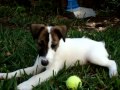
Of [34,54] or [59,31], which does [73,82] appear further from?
[34,54]

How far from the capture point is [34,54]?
7348 mm

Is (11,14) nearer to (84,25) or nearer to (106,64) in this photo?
(84,25)

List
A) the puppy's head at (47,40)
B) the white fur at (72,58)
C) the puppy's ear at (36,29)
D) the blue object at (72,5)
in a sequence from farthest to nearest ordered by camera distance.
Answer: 1. the blue object at (72,5)
2. the white fur at (72,58)
3. the puppy's ear at (36,29)
4. the puppy's head at (47,40)

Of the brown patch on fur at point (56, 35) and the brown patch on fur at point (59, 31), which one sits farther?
the brown patch on fur at point (59, 31)

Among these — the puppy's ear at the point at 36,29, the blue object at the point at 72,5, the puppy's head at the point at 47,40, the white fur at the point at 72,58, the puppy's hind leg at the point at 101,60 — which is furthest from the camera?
the blue object at the point at 72,5

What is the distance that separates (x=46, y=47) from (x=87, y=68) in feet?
3.64

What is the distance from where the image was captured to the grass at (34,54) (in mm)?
6155

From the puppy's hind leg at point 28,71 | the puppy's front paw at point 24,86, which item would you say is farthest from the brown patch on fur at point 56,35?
the puppy's front paw at point 24,86

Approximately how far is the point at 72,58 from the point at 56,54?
40 cm

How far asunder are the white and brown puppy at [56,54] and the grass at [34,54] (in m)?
0.11

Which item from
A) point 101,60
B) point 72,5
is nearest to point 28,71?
point 101,60

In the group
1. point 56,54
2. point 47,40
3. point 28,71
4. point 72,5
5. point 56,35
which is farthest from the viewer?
point 72,5

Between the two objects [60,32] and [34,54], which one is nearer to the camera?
[60,32]

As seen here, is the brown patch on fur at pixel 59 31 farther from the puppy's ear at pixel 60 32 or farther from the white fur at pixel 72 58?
the white fur at pixel 72 58
